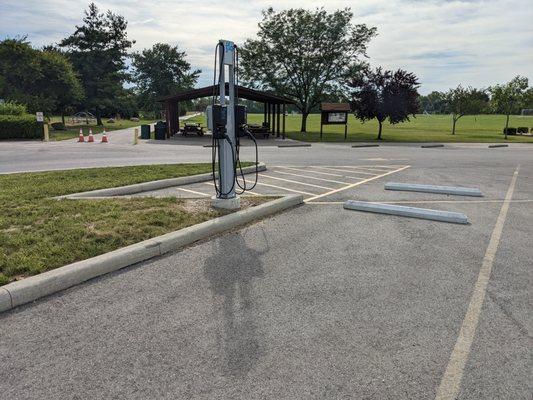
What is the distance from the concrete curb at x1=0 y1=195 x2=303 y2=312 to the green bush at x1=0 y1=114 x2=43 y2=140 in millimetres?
23888

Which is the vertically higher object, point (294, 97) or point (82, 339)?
point (294, 97)

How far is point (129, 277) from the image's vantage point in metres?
4.09

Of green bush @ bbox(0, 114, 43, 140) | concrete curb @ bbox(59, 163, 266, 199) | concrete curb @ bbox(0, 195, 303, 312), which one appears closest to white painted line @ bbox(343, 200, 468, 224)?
concrete curb @ bbox(0, 195, 303, 312)

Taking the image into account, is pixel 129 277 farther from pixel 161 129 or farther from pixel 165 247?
pixel 161 129

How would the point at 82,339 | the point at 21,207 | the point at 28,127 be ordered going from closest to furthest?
the point at 82,339 → the point at 21,207 → the point at 28,127

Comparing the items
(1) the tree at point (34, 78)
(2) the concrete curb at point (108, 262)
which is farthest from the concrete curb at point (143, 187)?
(1) the tree at point (34, 78)

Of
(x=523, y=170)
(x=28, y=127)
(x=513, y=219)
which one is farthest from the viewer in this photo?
(x=28, y=127)

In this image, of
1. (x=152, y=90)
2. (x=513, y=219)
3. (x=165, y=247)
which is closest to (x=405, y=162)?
(x=513, y=219)

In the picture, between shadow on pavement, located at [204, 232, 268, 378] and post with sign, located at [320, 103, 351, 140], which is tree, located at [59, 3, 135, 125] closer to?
post with sign, located at [320, 103, 351, 140]

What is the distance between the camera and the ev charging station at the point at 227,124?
6305 mm

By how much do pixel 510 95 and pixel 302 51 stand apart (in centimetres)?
2130

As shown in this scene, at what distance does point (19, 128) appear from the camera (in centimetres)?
2472

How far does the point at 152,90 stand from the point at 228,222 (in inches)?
2610

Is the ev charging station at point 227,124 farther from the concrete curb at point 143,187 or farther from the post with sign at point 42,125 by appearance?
the post with sign at point 42,125
